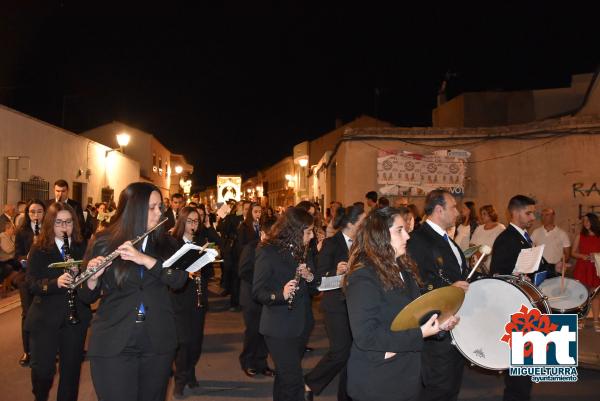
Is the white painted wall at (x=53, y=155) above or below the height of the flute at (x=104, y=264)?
above

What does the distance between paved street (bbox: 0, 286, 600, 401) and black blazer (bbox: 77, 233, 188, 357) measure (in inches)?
116

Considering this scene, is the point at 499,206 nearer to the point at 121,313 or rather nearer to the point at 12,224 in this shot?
the point at 12,224

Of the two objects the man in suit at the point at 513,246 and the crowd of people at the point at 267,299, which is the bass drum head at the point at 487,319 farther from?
the man in suit at the point at 513,246

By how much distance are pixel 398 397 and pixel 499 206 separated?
13773mm

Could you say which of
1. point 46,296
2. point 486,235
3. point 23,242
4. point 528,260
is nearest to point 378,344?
point 528,260

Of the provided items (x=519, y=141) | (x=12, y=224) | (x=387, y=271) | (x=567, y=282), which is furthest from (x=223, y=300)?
(x=387, y=271)

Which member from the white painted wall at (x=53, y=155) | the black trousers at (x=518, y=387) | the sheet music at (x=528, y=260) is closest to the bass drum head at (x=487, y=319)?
the black trousers at (x=518, y=387)

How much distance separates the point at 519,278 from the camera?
5.30 meters

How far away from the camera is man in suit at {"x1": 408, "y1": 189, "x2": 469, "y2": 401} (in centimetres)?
473

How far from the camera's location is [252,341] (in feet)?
23.7

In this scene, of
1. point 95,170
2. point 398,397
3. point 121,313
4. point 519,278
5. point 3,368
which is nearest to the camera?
point 398,397

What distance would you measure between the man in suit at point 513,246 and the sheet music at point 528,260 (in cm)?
8

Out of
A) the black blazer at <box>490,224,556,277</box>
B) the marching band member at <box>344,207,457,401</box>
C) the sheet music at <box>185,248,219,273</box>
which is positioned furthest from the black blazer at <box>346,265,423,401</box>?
the black blazer at <box>490,224,556,277</box>

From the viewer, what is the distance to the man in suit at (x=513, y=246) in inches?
211
